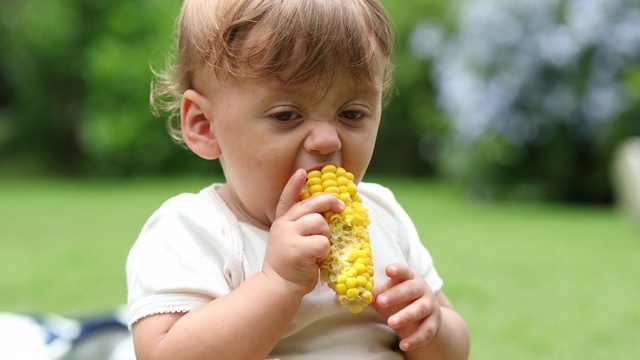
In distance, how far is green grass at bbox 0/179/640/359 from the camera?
141 inches

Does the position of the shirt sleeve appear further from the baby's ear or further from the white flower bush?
the white flower bush

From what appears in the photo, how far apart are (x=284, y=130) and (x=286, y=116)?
3 centimetres

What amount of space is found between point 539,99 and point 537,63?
31 cm

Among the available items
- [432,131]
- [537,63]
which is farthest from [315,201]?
[432,131]

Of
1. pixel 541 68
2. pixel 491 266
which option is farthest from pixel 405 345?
pixel 541 68

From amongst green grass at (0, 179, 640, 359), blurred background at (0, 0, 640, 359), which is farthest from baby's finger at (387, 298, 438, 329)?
green grass at (0, 179, 640, 359)

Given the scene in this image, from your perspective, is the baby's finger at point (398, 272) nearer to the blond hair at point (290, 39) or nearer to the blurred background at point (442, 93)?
the blond hair at point (290, 39)

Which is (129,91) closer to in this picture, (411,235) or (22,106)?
(22,106)

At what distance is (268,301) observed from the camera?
68.6 inches

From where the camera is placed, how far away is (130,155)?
12.2 m

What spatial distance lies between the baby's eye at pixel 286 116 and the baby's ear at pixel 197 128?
19 centimetres

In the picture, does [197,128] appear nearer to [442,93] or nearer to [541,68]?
[541,68]

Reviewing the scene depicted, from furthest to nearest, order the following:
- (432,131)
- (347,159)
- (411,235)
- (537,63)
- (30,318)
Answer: (432,131)
(537,63)
(30,318)
(411,235)
(347,159)

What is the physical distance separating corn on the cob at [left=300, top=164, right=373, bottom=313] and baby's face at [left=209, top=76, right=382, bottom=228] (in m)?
0.05
